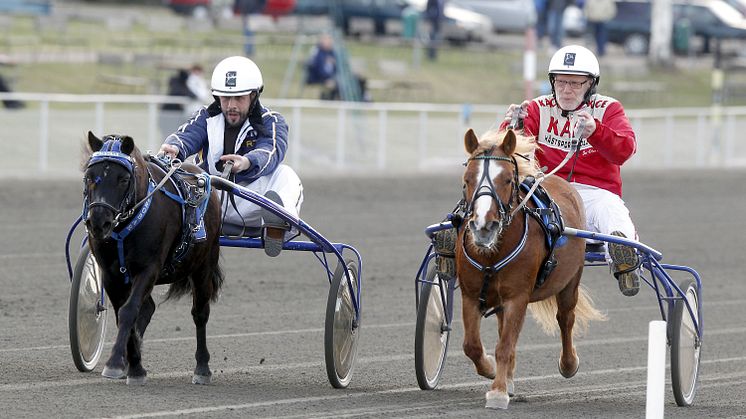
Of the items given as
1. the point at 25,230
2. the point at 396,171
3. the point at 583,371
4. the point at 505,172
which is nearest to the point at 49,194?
the point at 25,230

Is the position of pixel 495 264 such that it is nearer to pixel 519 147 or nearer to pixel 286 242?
pixel 519 147

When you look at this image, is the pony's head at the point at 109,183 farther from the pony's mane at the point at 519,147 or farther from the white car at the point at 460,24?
the white car at the point at 460,24

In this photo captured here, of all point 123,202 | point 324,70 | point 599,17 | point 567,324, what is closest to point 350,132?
point 324,70

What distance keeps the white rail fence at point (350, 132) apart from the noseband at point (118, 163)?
1126 centimetres

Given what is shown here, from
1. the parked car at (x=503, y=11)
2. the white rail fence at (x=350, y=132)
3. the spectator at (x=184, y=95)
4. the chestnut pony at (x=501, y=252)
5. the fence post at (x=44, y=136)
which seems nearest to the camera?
the chestnut pony at (x=501, y=252)

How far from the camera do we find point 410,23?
30.5 m

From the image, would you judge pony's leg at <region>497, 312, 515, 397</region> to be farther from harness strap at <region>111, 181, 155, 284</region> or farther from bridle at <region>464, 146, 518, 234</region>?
harness strap at <region>111, 181, 155, 284</region>

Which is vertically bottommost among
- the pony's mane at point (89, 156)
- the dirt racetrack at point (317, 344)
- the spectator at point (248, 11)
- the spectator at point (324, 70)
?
the dirt racetrack at point (317, 344)

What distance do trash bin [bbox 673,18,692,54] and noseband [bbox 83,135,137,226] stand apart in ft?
98.8

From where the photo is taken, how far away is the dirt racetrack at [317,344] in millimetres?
6664

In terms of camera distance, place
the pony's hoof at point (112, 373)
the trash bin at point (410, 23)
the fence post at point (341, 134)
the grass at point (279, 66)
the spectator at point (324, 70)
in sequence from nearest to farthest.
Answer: the pony's hoof at point (112, 373)
the fence post at point (341, 134)
the spectator at point (324, 70)
the grass at point (279, 66)
the trash bin at point (410, 23)

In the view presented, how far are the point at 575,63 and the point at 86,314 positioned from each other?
9.29 feet

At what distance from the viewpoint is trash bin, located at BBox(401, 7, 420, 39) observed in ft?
99.8

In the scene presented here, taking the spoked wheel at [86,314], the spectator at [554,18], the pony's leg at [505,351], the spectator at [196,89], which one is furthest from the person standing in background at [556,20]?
the pony's leg at [505,351]
